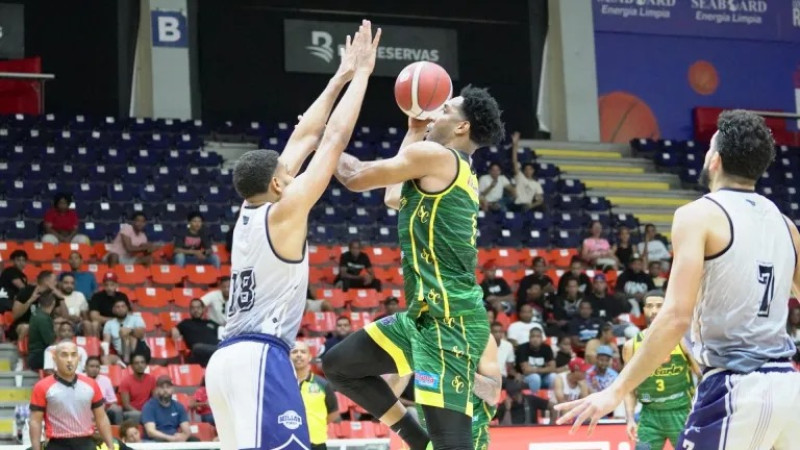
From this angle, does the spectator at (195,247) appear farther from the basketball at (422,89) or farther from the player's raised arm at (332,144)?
the player's raised arm at (332,144)

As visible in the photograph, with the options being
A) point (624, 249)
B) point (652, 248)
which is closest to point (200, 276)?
point (624, 249)

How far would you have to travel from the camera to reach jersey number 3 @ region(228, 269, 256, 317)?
5.57 metres

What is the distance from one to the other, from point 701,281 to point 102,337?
1087cm

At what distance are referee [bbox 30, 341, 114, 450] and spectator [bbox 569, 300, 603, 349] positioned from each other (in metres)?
7.23

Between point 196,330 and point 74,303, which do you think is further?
point 196,330

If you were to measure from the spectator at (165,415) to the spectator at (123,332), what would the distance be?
0.99 m

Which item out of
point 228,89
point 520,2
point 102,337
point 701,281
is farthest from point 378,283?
point 701,281

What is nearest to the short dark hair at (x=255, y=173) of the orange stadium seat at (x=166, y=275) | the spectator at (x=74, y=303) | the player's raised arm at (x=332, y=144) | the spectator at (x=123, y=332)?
the player's raised arm at (x=332, y=144)

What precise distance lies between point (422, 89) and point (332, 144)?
744 mm

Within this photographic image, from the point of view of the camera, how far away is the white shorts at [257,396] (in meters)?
5.37

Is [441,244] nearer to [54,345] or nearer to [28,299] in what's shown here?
[54,345]

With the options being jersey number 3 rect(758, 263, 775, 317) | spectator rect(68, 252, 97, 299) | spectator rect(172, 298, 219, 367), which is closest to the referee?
spectator rect(172, 298, 219, 367)

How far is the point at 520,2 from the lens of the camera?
962 inches

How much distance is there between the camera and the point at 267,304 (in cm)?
556
